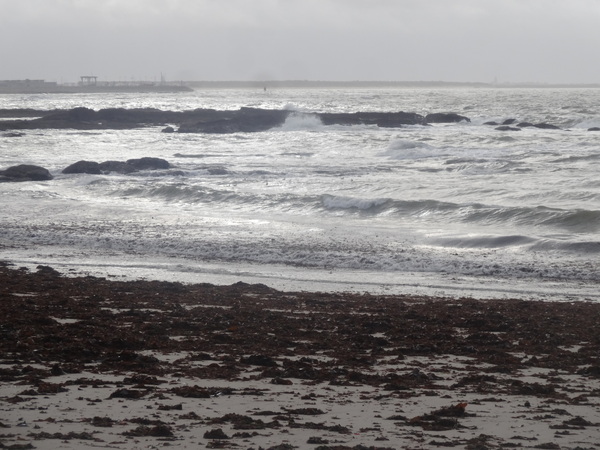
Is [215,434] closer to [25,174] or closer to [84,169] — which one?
[25,174]

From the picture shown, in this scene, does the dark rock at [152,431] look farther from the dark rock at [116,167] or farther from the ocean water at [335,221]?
the dark rock at [116,167]

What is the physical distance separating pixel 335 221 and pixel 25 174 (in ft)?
46.9

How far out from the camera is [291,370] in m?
7.47

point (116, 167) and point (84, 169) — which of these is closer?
point (84, 169)

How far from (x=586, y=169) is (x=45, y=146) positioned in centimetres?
2920

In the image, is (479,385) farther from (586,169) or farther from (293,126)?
(293,126)

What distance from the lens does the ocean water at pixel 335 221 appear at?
1409 centimetres

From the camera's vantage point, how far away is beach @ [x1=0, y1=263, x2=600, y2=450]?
570 centimetres

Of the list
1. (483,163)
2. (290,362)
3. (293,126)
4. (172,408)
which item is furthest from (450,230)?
(293,126)

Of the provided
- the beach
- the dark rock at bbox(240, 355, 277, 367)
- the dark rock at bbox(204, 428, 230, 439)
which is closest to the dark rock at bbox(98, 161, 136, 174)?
the beach

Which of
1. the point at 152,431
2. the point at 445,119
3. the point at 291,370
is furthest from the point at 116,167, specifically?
the point at 445,119

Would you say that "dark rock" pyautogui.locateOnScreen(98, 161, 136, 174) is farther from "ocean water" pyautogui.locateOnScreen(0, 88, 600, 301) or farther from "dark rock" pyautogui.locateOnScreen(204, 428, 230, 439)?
"dark rock" pyautogui.locateOnScreen(204, 428, 230, 439)

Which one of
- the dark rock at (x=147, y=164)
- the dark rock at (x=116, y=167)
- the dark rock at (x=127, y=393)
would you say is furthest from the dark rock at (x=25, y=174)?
the dark rock at (x=127, y=393)

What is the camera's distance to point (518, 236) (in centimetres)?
1742
